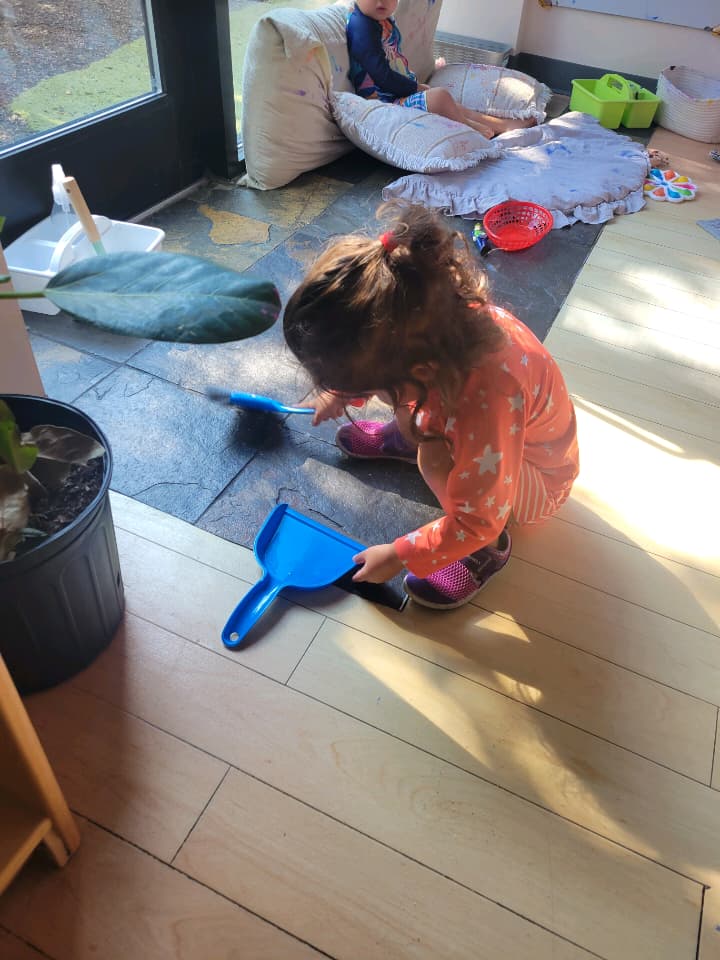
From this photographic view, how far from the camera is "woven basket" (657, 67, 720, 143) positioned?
2.71m

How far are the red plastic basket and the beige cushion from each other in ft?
2.04

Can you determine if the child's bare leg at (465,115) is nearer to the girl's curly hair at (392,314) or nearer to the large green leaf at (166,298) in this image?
the girl's curly hair at (392,314)

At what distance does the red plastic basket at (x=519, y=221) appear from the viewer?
76.8 inches

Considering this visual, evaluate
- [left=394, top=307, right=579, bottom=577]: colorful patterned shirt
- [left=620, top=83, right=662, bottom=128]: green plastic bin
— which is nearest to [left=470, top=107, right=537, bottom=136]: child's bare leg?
[left=620, top=83, right=662, bottom=128]: green plastic bin

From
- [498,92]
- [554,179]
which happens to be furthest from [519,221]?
[498,92]

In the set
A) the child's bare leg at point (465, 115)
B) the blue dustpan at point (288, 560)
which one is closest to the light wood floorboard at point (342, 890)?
the blue dustpan at point (288, 560)

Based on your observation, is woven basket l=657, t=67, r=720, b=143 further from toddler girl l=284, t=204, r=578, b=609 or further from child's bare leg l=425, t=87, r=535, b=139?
toddler girl l=284, t=204, r=578, b=609

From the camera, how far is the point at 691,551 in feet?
3.91

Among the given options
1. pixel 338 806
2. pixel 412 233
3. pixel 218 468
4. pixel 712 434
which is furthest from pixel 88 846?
pixel 712 434

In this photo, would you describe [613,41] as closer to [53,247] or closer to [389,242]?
[53,247]

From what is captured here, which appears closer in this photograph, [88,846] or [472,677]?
[88,846]

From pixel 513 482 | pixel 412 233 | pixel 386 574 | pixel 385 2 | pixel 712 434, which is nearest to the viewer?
pixel 412 233

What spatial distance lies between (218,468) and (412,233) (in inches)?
24.9

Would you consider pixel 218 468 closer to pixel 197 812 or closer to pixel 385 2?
pixel 197 812
